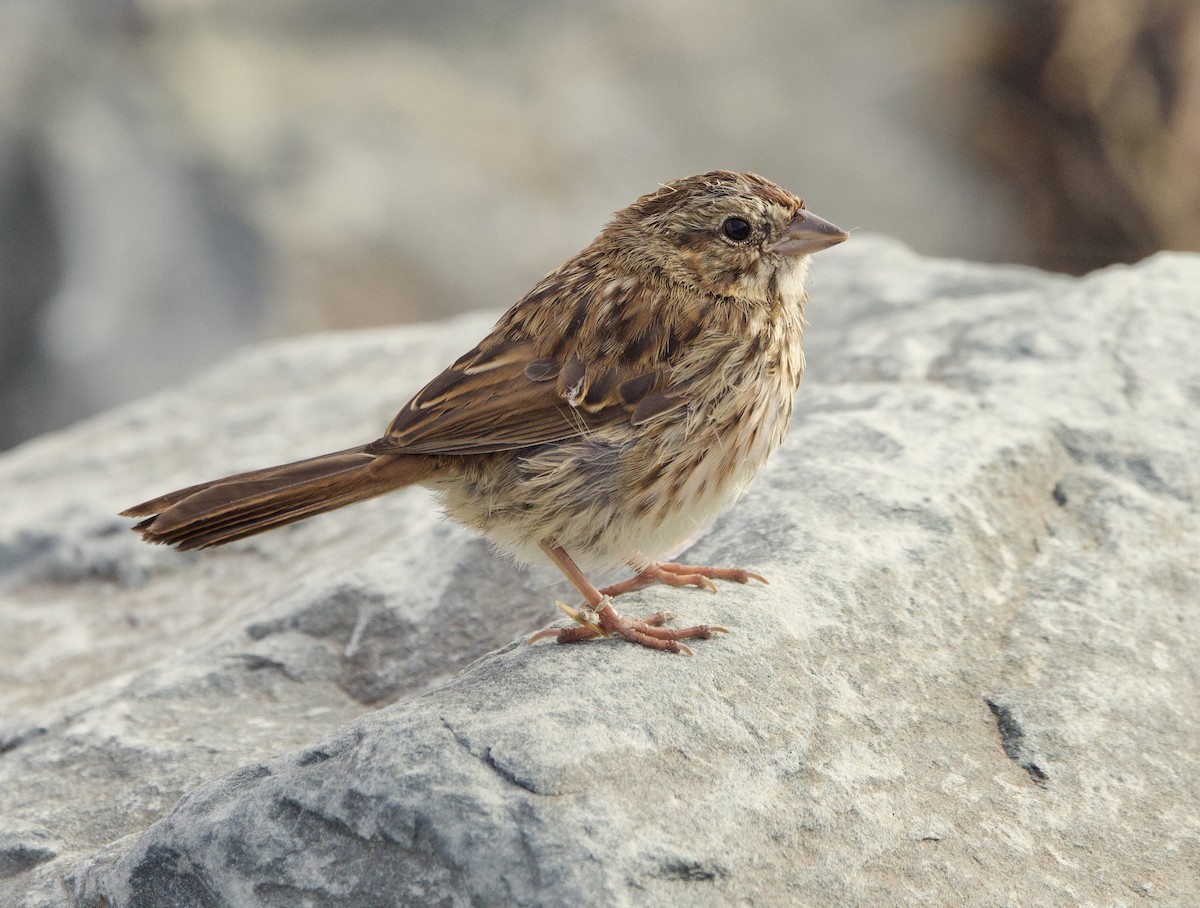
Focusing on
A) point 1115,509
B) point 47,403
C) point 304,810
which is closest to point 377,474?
point 304,810

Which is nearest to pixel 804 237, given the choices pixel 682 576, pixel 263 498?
pixel 682 576

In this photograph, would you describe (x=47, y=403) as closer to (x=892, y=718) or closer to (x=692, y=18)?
(x=692, y=18)

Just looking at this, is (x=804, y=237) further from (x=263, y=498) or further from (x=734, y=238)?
(x=263, y=498)

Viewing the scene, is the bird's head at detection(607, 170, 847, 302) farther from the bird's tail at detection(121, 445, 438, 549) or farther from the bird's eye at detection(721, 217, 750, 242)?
the bird's tail at detection(121, 445, 438, 549)

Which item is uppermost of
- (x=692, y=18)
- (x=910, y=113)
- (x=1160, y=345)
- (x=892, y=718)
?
(x=692, y=18)

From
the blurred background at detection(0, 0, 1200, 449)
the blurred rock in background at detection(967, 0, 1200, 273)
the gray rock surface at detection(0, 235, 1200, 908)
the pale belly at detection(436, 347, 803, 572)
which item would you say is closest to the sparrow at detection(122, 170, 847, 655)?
the pale belly at detection(436, 347, 803, 572)
